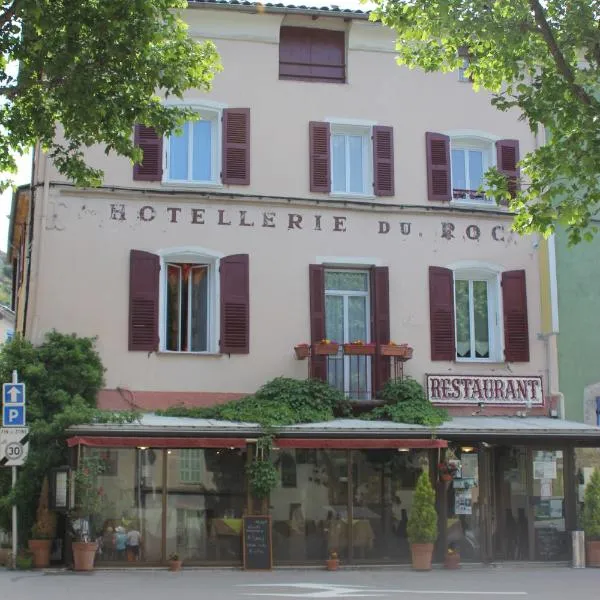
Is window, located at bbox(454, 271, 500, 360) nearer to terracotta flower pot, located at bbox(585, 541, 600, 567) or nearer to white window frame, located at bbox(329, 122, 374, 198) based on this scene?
white window frame, located at bbox(329, 122, 374, 198)

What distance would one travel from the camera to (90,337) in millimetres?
19438

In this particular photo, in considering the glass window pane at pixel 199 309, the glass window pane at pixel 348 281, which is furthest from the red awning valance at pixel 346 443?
the glass window pane at pixel 348 281

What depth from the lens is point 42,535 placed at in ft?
59.3

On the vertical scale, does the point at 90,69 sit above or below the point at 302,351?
above

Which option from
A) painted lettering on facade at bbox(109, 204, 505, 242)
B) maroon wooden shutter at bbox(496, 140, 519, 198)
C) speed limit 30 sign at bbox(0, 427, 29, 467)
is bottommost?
speed limit 30 sign at bbox(0, 427, 29, 467)

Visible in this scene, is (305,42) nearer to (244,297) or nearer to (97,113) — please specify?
(244,297)

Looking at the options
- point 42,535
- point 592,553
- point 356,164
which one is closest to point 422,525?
point 592,553

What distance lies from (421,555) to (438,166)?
24.8 feet

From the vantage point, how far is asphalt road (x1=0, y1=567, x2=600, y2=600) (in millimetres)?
15148

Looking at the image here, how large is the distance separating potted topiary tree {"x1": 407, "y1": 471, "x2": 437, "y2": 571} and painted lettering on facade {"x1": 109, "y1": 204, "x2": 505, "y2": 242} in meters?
4.96

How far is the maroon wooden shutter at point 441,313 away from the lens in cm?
2089

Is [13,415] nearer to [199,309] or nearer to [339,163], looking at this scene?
[199,309]

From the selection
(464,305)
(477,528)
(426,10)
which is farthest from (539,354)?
(426,10)

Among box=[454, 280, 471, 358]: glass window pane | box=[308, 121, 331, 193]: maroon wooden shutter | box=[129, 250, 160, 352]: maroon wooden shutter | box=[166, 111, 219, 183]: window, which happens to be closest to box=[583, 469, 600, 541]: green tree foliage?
box=[454, 280, 471, 358]: glass window pane
